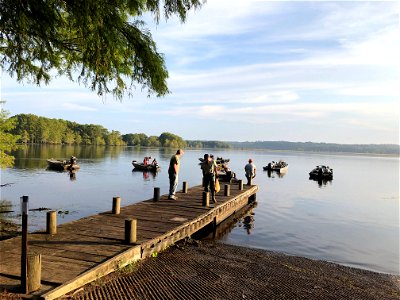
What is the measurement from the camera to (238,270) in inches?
353

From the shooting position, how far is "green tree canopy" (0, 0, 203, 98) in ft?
19.5

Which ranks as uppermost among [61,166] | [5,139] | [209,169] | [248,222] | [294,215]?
[5,139]

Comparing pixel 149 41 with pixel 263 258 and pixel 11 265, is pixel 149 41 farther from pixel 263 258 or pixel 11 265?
pixel 263 258

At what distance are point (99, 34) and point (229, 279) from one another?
6.05 meters

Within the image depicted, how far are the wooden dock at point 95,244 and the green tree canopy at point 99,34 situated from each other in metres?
3.65

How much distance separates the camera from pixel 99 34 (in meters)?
6.21

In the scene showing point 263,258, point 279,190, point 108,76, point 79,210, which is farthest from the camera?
point 279,190

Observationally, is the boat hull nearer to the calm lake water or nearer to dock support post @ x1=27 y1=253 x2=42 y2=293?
the calm lake water

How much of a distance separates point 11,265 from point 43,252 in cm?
101

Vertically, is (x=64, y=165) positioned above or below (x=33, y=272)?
below

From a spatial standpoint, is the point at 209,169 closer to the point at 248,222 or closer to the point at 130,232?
the point at 248,222

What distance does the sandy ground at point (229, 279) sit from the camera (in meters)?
6.93

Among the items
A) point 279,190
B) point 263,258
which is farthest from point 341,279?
point 279,190

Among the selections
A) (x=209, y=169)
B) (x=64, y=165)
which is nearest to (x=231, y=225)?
(x=209, y=169)
